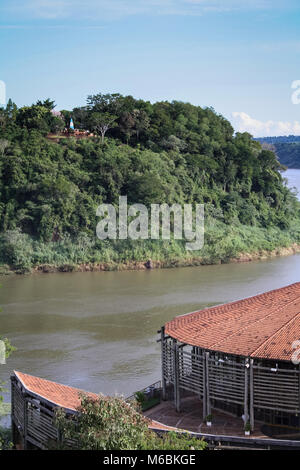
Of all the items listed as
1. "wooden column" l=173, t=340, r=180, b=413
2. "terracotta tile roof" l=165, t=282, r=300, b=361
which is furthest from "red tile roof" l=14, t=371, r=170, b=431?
"terracotta tile roof" l=165, t=282, r=300, b=361

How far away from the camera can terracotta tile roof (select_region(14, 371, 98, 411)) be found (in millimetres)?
14625

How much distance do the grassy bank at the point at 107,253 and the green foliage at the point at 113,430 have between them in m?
30.6

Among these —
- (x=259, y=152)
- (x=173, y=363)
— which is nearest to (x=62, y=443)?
(x=173, y=363)

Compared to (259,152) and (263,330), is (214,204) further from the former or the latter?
(263,330)

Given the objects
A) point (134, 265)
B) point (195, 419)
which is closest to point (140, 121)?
point (134, 265)

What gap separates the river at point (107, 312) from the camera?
2275 centimetres

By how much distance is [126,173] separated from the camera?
159 ft

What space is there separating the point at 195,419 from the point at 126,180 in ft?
109

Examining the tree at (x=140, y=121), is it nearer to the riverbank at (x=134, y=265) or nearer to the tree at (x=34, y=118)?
the tree at (x=34, y=118)

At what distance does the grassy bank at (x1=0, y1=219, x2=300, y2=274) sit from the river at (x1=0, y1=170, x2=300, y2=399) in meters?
1.27

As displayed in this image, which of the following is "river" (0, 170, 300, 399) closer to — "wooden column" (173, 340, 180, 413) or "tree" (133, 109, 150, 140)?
"wooden column" (173, 340, 180, 413)

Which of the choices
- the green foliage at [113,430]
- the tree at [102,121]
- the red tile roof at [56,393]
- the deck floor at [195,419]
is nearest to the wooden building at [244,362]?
the deck floor at [195,419]

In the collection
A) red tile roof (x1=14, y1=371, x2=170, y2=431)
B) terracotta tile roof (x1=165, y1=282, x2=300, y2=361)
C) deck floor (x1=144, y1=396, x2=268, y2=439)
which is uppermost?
terracotta tile roof (x1=165, y1=282, x2=300, y2=361)

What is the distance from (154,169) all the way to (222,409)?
34541 mm
